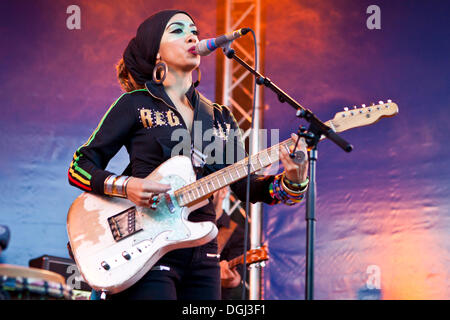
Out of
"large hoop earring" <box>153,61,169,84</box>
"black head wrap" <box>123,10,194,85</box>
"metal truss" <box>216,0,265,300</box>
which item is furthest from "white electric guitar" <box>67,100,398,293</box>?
"metal truss" <box>216,0,265,300</box>

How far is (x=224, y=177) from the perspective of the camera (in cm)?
278

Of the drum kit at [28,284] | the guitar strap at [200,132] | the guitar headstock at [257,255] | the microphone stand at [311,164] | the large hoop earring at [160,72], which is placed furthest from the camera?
the guitar headstock at [257,255]

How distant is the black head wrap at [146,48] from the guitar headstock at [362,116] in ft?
3.28

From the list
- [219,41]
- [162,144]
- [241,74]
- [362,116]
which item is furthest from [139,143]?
[241,74]

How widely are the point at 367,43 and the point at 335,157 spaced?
975mm

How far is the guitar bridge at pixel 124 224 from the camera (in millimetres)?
2617

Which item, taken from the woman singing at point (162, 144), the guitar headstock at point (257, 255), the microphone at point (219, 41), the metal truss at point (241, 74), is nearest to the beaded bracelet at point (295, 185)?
the woman singing at point (162, 144)

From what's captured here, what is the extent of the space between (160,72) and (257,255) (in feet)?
6.15

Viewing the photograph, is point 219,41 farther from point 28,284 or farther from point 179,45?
point 28,284

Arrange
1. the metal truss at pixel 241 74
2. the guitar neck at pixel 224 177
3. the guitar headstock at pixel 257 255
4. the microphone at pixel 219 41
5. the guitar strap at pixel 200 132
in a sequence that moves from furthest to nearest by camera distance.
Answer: the metal truss at pixel 241 74 < the guitar headstock at pixel 257 255 < the guitar strap at pixel 200 132 < the guitar neck at pixel 224 177 < the microphone at pixel 219 41

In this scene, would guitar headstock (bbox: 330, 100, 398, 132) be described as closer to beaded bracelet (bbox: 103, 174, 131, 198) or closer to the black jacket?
the black jacket

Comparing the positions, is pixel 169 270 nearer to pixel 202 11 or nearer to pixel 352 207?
pixel 352 207

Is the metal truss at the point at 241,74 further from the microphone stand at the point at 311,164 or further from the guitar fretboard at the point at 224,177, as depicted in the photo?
the microphone stand at the point at 311,164

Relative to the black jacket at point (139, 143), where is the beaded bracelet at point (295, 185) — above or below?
below
